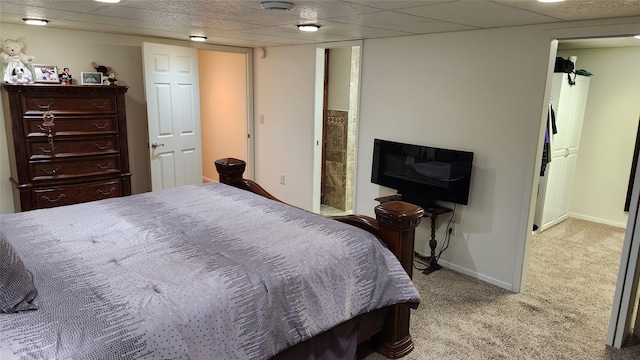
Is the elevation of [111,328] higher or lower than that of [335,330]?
higher

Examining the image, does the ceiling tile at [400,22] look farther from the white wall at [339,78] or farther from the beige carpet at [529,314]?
the beige carpet at [529,314]

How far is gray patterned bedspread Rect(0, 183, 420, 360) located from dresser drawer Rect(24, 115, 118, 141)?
141 cm

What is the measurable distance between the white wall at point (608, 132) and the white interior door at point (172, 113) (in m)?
4.35

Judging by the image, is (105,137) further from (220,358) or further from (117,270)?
(220,358)

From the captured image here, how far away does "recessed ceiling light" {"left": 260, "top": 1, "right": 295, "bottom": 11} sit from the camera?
91.8 inches

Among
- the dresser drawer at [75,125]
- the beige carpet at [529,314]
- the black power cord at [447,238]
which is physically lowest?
the beige carpet at [529,314]

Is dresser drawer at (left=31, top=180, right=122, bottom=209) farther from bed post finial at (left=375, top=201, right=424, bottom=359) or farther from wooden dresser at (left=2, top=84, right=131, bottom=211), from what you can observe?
bed post finial at (left=375, top=201, right=424, bottom=359)

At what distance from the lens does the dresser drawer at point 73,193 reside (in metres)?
3.59

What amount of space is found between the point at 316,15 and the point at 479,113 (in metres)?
1.52

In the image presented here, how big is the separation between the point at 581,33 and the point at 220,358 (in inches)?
113

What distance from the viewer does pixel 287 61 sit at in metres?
4.94

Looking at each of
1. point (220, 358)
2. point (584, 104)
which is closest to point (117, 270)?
point (220, 358)

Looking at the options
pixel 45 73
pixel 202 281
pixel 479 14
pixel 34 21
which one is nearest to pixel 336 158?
pixel 479 14

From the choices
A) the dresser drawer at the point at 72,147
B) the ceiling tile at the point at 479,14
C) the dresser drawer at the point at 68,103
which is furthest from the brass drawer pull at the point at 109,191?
the ceiling tile at the point at 479,14
